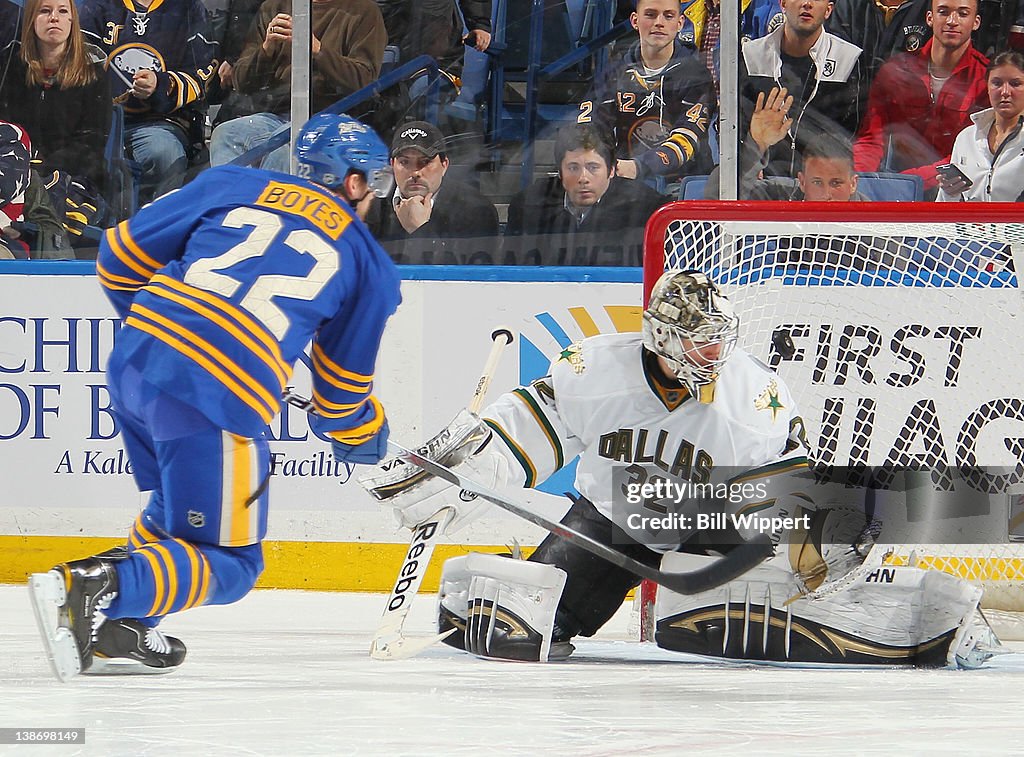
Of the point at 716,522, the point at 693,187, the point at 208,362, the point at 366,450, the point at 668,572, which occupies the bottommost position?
the point at 668,572

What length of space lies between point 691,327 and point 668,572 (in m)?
0.54

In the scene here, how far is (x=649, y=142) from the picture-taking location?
4.38 metres

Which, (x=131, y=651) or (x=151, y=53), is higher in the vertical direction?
(x=151, y=53)

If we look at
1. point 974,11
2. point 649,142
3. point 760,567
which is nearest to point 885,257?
point 760,567

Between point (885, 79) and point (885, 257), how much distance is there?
1.30 metres

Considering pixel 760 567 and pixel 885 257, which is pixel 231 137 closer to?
pixel 885 257

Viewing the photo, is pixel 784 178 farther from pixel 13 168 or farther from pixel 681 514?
pixel 13 168

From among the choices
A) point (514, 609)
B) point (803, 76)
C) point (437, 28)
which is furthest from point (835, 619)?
point (437, 28)

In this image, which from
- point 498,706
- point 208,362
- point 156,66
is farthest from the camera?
point 156,66

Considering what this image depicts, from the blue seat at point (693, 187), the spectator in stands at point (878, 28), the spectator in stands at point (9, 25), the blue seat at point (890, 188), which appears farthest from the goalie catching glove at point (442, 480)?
the spectator in stands at point (9, 25)

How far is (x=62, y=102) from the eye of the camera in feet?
14.4

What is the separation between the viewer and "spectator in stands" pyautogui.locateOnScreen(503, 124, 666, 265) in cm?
426

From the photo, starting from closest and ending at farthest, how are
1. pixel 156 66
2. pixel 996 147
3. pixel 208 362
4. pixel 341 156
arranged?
1. pixel 208 362
2. pixel 341 156
3. pixel 996 147
4. pixel 156 66

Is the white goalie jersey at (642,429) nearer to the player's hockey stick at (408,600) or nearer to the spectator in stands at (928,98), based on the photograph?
the player's hockey stick at (408,600)
